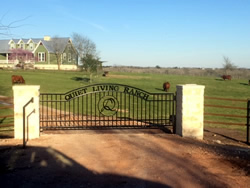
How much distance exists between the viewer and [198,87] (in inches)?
322

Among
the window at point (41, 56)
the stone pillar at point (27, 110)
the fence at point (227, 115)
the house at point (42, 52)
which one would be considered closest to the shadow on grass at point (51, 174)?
the stone pillar at point (27, 110)

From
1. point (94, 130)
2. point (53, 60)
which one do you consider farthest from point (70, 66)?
point (94, 130)

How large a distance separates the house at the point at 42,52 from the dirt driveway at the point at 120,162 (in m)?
53.6

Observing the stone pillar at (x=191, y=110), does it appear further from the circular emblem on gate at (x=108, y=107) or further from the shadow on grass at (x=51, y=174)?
the shadow on grass at (x=51, y=174)

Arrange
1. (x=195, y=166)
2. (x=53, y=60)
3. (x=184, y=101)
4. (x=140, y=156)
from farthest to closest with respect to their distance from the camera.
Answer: (x=53, y=60) → (x=184, y=101) → (x=140, y=156) → (x=195, y=166)

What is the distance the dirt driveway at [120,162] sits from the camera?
16.0 ft

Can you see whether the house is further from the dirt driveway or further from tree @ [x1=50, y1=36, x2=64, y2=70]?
the dirt driveway

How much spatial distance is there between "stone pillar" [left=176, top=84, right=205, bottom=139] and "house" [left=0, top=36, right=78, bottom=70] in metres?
53.4

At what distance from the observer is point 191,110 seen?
819 centimetres

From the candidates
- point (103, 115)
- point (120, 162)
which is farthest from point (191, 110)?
point (120, 162)

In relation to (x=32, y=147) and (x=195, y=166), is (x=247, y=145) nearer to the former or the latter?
Result: (x=195, y=166)

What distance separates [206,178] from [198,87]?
363cm

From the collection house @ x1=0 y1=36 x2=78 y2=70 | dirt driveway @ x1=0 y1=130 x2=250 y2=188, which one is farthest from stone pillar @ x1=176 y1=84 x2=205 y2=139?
house @ x1=0 y1=36 x2=78 y2=70

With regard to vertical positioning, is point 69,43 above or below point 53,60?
above
